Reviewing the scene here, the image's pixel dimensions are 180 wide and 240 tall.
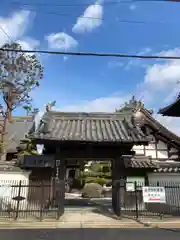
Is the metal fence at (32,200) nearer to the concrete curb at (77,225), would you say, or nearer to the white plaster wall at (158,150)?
the concrete curb at (77,225)

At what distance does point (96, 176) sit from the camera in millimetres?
37531

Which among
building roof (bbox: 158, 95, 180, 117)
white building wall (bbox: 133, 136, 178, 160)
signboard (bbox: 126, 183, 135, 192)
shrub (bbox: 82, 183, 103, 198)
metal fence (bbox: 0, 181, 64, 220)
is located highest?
building roof (bbox: 158, 95, 180, 117)

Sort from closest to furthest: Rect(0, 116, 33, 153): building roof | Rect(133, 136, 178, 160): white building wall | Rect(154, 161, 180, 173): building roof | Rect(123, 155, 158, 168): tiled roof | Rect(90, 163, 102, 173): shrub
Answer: Rect(123, 155, 158, 168): tiled roof < Rect(154, 161, 180, 173): building roof < Rect(133, 136, 178, 160): white building wall < Rect(0, 116, 33, 153): building roof < Rect(90, 163, 102, 173): shrub

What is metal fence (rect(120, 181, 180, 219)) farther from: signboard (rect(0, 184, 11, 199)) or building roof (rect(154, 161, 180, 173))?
signboard (rect(0, 184, 11, 199))

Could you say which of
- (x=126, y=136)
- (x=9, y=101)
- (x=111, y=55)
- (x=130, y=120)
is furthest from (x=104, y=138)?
(x=9, y=101)

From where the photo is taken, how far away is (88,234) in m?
9.60

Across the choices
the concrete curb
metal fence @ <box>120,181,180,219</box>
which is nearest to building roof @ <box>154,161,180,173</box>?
metal fence @ <box>120,181,180,219</box>

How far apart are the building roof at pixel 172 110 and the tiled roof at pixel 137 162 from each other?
3.67 m

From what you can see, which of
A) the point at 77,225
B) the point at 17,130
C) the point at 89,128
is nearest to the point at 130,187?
the point at 77,225

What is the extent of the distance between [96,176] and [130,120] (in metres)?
22.0

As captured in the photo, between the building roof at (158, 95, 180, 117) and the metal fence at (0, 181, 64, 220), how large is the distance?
6613 mm

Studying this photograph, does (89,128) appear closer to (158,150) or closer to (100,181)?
(158,150)

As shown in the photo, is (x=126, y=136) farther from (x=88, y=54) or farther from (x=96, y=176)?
(x=96, y=176)

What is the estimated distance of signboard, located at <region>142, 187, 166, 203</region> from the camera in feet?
44.0
